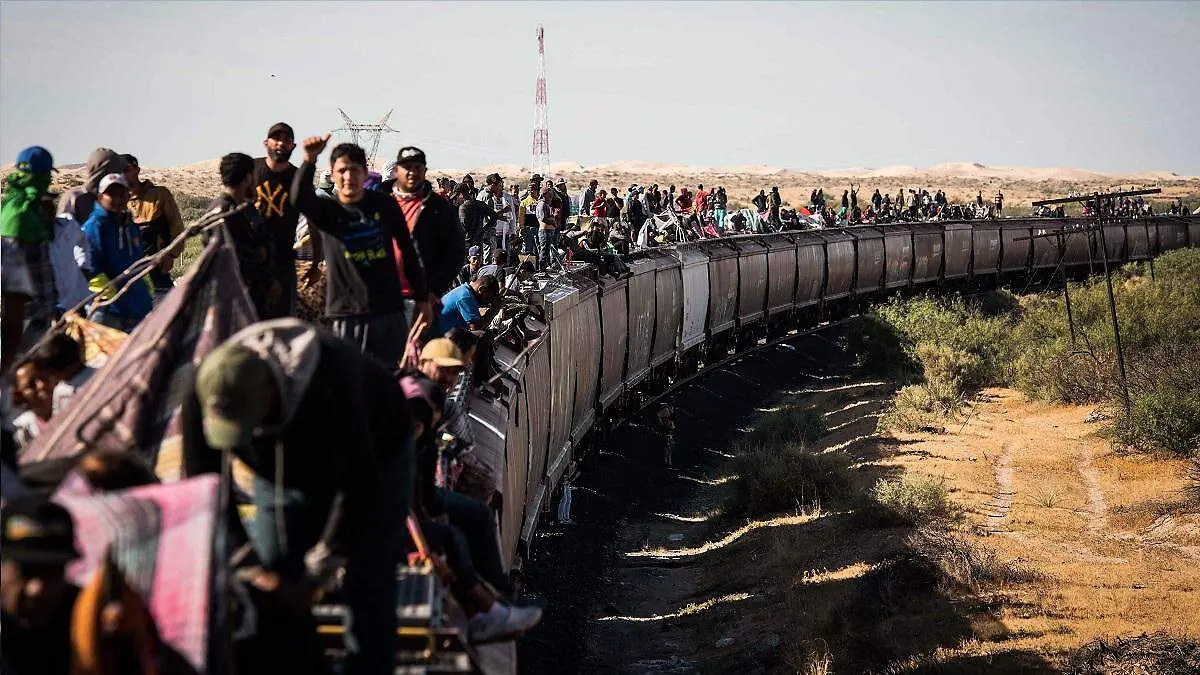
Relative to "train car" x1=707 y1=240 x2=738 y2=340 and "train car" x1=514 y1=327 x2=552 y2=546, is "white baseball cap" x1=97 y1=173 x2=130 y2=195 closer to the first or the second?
"train car" x1=514 y1=327 x2=552 y2=546

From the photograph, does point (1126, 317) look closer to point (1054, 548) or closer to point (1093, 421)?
point (1093, 421)

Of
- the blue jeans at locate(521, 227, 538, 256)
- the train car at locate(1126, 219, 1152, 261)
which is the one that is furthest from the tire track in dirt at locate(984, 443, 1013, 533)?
the train car at locate(1126, 219, 1152, 261)

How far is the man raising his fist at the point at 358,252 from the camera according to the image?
21.0ft

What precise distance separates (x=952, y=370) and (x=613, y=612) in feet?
57.8

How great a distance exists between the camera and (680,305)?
2430cm

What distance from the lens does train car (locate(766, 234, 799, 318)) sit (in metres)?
30.5

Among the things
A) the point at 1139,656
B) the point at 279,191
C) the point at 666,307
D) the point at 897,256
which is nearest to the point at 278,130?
the point at 279,191

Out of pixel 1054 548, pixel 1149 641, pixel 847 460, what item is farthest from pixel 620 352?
pixel 1149 641

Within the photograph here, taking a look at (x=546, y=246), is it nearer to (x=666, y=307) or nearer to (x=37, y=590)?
(x=666, y=307)

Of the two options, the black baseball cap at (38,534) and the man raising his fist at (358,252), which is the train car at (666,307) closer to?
the man raising his fist at (358,252)

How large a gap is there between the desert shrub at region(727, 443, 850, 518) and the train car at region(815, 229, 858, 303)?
14910mm

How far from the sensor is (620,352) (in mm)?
19906

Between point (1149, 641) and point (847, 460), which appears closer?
point (1149, 641)

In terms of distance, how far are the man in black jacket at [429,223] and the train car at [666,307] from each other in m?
14.2
